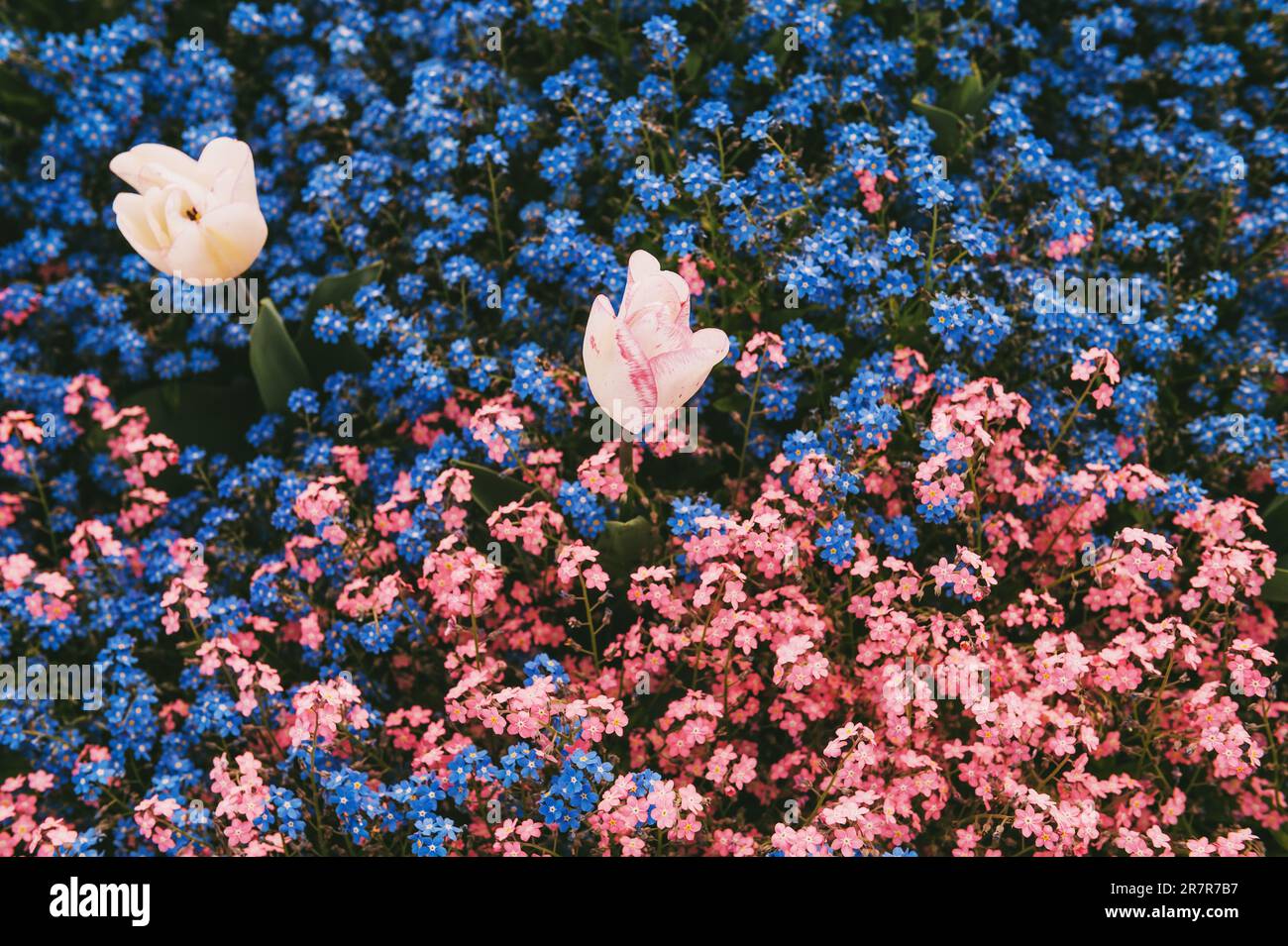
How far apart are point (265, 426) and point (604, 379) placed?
55.5 inches

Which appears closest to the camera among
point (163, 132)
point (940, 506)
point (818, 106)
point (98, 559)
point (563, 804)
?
point (563, 804)

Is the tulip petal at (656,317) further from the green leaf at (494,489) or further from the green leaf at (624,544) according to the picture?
the green leaf at (494,489)

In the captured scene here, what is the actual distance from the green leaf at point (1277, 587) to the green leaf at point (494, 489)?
1979 millimetres

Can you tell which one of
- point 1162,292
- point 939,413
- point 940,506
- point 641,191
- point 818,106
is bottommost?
point 940,506

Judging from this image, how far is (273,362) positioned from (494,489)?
87 centimetres

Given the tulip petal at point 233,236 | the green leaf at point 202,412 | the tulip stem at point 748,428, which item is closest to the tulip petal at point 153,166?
the tulip petal at point 233,236

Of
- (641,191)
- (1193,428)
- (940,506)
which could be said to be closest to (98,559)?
(641,191)

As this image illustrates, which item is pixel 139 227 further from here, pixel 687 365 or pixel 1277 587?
pixel 1277 587

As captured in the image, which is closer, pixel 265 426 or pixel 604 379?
pixel 604 379

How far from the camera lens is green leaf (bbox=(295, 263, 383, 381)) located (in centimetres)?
361

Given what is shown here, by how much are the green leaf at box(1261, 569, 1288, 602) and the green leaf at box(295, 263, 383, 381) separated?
8.63ft

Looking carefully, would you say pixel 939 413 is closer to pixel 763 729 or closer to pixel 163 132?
pixel 763 729

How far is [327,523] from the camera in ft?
10.5

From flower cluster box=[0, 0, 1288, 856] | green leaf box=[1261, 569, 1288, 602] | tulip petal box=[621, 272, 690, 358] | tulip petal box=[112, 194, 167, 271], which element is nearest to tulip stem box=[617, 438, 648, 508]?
flower cluster box=[0, 0, 1288, 856]
